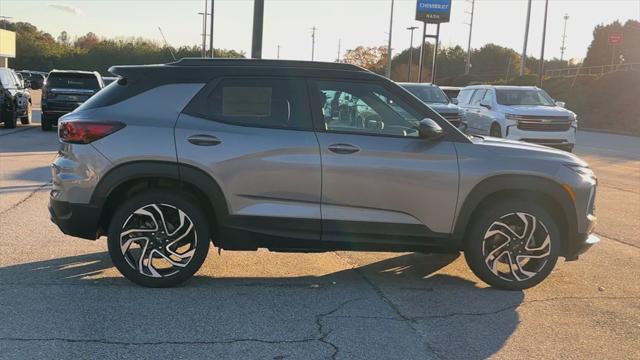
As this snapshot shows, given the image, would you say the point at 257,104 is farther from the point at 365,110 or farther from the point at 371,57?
the point at 371,57

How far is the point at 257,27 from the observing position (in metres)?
12.4

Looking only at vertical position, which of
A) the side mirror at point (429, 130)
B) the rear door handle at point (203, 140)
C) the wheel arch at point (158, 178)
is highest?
the side mirror at point (429, 130)

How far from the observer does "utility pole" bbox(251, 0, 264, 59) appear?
40.0 ft

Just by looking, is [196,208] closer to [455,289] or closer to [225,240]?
[225,240]

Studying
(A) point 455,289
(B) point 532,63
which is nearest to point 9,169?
(A) point 455,289

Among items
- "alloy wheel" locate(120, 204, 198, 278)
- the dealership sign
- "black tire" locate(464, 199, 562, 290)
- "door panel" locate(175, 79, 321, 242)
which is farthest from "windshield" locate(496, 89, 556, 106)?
the dealership sign

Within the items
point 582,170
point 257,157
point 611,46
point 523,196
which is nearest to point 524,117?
point 582,170

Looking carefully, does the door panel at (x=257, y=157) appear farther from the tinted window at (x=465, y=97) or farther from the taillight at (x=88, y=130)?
the tinted window at (x=465, y=97)

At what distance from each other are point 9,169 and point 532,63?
100m

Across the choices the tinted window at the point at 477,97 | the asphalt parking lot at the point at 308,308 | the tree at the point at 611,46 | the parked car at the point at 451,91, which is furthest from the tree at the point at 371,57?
the asphalt parking lot at the point at 308,308

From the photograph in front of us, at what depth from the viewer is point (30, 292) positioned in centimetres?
499

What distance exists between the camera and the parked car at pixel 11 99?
1875 cm

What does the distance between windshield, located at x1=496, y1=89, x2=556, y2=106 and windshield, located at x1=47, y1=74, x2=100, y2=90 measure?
12618mm

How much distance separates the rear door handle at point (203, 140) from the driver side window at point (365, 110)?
925mm
